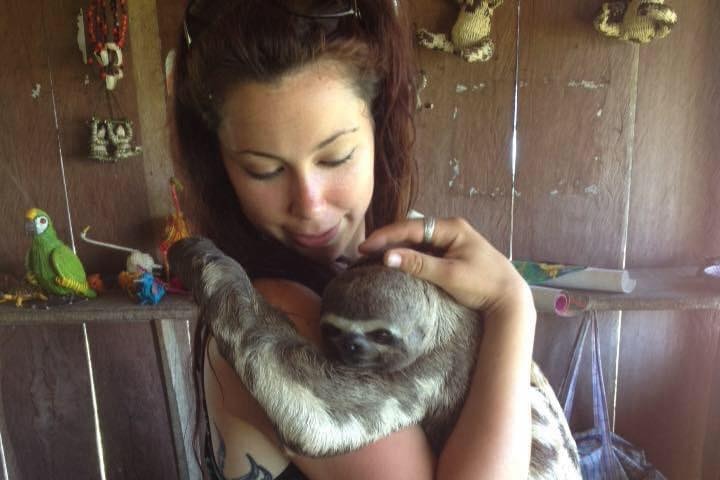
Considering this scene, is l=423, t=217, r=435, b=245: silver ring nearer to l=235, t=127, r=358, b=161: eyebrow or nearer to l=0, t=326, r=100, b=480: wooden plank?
l=235, t=127, r=358, b=161: eyebrow

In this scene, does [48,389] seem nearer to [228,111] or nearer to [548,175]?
[228,111]

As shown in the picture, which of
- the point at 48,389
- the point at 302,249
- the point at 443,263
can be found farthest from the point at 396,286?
the point at 48,389

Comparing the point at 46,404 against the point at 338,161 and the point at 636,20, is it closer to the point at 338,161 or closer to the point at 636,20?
the point at 338,161

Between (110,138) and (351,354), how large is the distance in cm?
146

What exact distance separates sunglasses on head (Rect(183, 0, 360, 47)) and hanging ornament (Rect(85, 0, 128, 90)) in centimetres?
110

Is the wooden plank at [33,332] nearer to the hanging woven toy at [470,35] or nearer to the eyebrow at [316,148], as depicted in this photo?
the hanging woven toy at [470,35]

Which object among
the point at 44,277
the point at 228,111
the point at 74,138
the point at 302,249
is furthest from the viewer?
the point at 74,138

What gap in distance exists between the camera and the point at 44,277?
1750mm

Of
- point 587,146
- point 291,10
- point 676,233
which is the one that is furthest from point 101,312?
point 676,233

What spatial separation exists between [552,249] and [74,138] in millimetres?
1755

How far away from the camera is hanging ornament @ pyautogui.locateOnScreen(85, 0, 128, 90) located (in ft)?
5.80

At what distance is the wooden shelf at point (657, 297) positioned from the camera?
170 centimetres

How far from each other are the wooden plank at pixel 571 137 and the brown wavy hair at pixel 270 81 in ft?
3.18

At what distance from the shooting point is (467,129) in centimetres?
192
